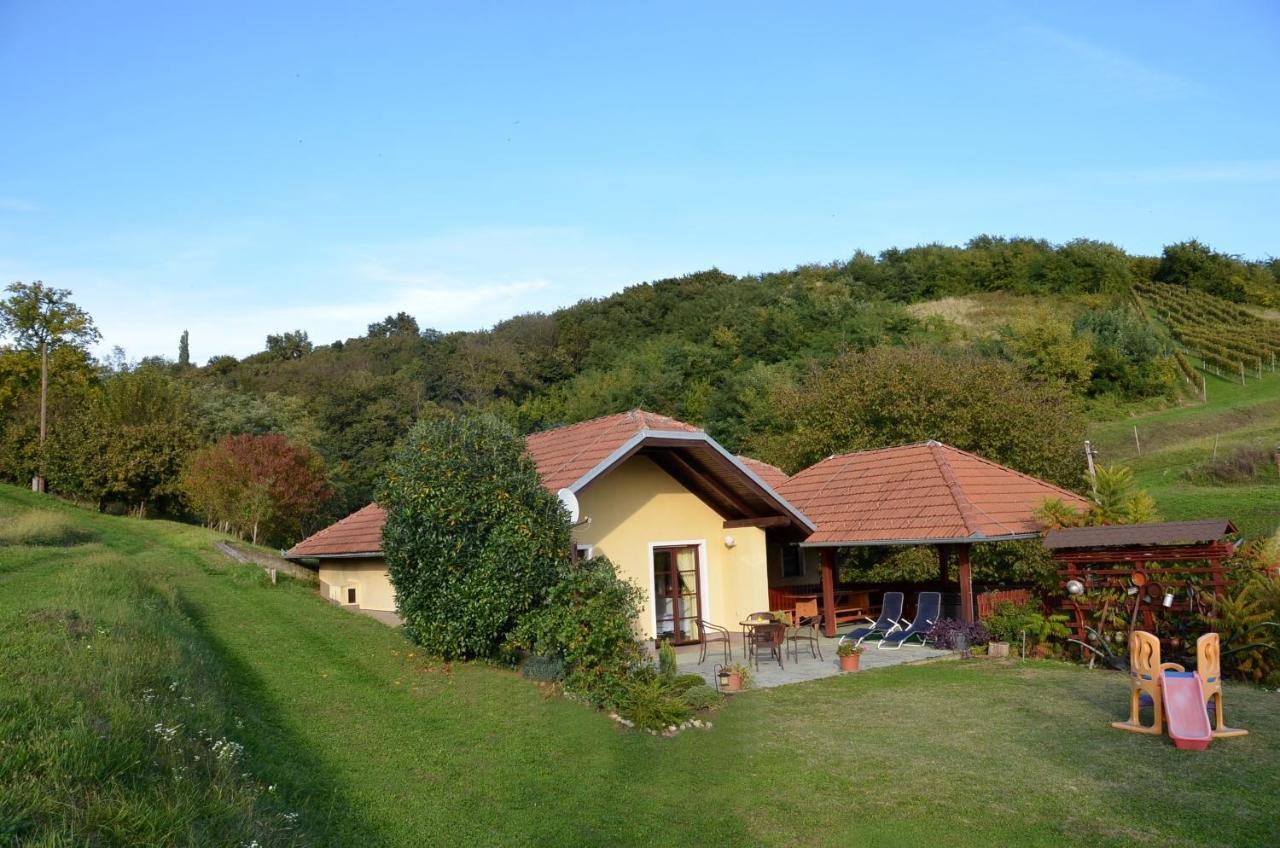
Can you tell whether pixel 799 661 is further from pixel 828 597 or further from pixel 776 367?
pixel 776 367

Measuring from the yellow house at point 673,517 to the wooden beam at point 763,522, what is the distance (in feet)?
0.06

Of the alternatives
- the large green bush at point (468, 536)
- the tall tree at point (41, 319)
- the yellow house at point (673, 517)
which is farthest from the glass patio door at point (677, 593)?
the tall tree at point (41, 319)

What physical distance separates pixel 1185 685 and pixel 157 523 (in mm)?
33337

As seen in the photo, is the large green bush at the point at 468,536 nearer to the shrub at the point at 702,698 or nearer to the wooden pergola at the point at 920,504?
the shrub at the point at 702,698

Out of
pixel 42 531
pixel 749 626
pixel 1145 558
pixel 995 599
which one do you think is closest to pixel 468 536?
pixel 749 626

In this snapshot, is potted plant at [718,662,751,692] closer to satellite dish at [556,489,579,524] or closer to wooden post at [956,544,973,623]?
satellite dish at [556,489,579,524]

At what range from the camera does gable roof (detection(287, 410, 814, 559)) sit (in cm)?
1528

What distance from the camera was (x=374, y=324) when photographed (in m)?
84.1

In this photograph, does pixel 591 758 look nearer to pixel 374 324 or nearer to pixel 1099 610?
pixel 1099 610

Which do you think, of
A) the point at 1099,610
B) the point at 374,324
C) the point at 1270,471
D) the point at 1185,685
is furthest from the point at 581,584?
the point at 374,324

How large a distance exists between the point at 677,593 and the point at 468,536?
5730mm

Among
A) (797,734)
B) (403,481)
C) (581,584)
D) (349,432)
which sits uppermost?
(349,432)

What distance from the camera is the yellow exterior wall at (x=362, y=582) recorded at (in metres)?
20.3

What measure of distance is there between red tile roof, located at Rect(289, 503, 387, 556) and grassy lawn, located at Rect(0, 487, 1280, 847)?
5702 millimetres
